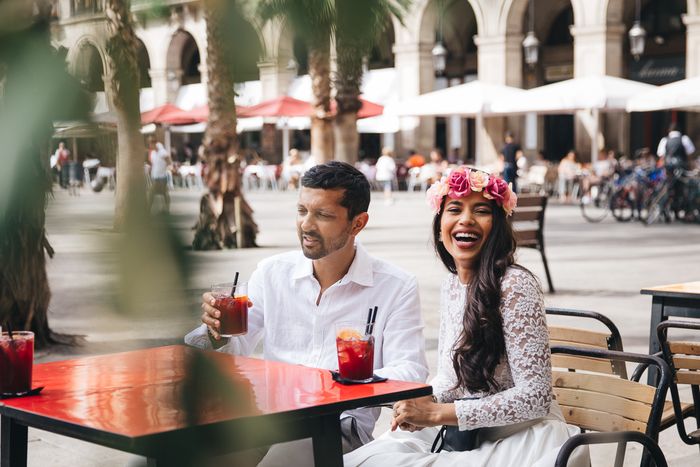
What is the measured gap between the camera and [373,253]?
43.0 feet

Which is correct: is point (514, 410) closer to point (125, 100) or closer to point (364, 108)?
point (364, 108)

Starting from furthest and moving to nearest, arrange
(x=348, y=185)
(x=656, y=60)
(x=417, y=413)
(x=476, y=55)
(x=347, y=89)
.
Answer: (x=656, y=60) → (x=476, y=55) → (x=348, y=185) → (x=417, y=413) → (x=347, y=89)

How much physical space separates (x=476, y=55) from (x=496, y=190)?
5.09 metres

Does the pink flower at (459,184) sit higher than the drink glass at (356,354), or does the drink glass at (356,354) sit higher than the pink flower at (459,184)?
the pink flower at (459,184)

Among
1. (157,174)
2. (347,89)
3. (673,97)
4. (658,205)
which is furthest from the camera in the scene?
(673,97)

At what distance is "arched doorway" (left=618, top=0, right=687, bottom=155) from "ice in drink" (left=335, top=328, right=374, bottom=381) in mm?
23809

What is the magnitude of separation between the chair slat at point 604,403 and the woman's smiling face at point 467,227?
54 cm

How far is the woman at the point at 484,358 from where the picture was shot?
3.03 m

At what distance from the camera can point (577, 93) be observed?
20.5m

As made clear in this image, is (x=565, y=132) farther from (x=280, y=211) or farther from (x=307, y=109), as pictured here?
(x=307, y=109)

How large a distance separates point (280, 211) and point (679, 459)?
15.3 metres

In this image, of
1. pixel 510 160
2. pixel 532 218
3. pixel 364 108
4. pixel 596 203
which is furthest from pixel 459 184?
pixel 510 160

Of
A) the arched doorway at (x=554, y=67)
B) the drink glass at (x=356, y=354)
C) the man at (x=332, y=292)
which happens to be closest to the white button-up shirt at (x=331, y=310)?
the man at (x=332, y=292)

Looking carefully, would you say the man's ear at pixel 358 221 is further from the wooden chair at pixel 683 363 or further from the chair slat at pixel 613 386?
the wooden chair at pixel 683 363
